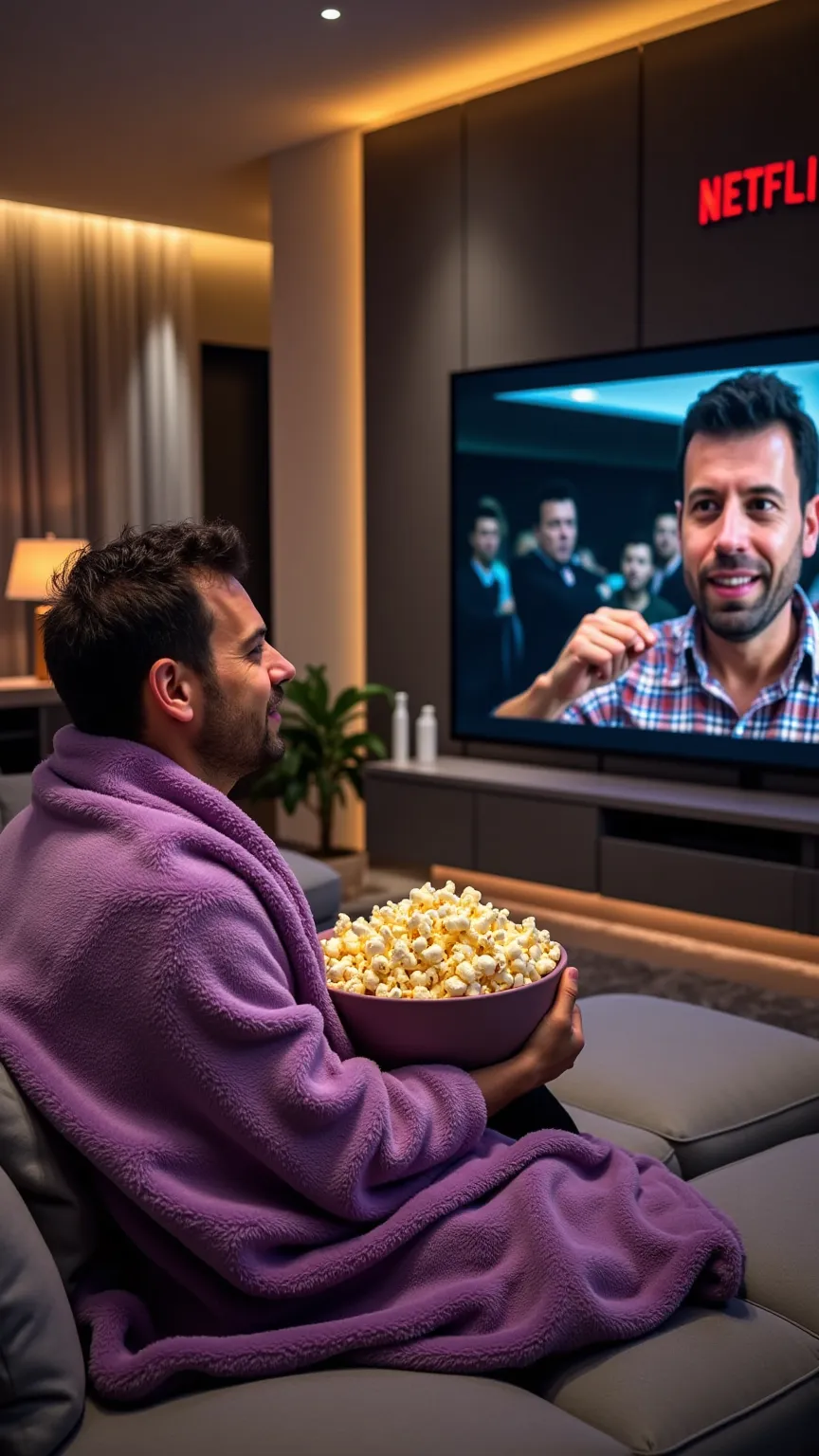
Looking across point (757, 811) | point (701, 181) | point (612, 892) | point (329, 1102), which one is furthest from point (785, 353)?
point (329, 1102)

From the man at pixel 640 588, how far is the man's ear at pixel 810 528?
0.47m

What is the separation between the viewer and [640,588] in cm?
399

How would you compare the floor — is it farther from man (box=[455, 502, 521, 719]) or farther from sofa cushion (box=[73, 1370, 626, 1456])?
sofa cushion (box=[73, 1370, 626, 1456])

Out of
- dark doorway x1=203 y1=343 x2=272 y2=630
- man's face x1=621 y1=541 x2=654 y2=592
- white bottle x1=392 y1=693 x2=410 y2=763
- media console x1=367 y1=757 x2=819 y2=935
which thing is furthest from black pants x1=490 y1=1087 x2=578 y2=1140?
dark doorway x1=203 y1=343 x2=272 y2=630

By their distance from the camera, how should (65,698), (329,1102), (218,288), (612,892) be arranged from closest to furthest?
(329,1102) → (65,698) → (612,892) → (218,288)

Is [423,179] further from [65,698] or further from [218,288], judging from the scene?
[65,698]

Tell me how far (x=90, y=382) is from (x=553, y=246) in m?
2.64

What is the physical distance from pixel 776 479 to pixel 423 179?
182cm

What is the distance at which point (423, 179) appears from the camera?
4602 mm

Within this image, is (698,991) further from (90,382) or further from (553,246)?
(90,382)

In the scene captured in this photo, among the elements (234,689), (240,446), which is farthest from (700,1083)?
(240,446)

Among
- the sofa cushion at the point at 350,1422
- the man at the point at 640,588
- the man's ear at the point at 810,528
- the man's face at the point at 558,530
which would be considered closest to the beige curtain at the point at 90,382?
the man's face at the point at 558,530

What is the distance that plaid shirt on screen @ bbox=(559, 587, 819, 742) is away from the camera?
3619mm

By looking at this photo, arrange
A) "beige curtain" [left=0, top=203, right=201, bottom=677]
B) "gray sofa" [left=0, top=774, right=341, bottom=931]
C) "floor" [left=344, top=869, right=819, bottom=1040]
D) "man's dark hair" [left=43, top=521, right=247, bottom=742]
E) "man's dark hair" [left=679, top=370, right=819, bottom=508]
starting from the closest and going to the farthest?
"man's dark hair" [left=43, top=521, right=247, bottom=742] → "gray sofa" [left=0, top=774, right=341, bottom=931] → "floor" [left=344, top=869, right=819, bottom=1040] → "man's dark hair" [left=679, top=370, right=819, bottom=508] → "beige curtain" [left=0, top=203, right=201, bottom=677]
